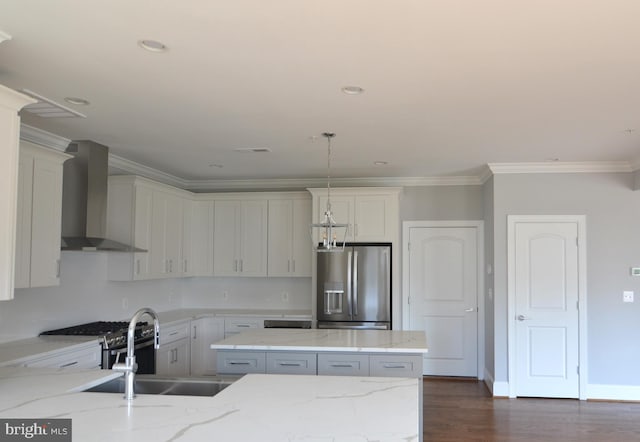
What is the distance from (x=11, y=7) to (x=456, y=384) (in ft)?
19.4

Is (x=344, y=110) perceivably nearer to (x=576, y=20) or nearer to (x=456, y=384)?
(x=576, y=20)

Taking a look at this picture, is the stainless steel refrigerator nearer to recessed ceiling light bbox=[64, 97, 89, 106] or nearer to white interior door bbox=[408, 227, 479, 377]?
white interior door bbox=[408, 227, 479, 377]

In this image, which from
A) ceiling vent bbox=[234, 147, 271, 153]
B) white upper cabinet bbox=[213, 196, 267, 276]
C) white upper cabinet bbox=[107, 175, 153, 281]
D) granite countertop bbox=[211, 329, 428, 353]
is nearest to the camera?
granite countertop bbox=[211, 329, 428, 353]

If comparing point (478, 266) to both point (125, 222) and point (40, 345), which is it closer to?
point (125, 222)

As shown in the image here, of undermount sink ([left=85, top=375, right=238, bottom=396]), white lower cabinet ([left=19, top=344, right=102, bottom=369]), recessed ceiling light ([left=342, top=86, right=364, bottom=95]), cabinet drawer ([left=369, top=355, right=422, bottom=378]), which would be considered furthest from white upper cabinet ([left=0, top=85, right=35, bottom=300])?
cabinet drawer ([left=369, top=355, right=422, bottom=378])

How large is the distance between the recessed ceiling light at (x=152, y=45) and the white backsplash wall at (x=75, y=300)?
2.66 m

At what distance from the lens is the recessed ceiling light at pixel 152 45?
262 centimetres

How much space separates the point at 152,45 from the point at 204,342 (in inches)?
181

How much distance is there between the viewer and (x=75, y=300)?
506 centimetres

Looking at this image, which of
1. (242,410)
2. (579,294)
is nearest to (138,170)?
(242,410)

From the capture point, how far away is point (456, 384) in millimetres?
6496

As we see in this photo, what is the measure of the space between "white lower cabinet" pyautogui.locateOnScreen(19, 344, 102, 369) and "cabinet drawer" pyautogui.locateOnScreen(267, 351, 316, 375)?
1.45 metres

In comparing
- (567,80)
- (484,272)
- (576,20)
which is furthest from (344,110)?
(484,272)

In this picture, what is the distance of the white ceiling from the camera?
2314mm
